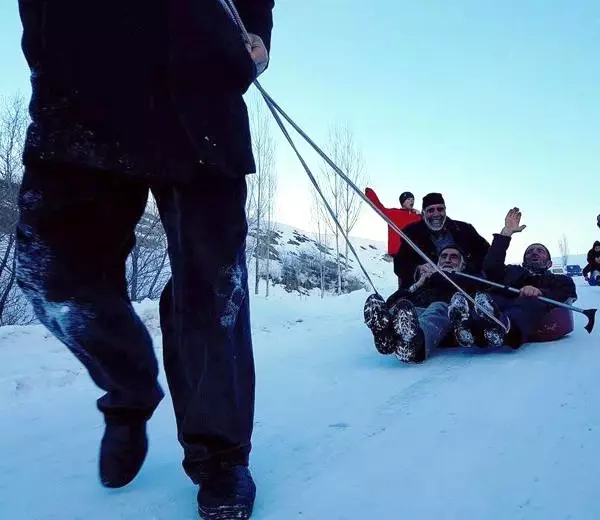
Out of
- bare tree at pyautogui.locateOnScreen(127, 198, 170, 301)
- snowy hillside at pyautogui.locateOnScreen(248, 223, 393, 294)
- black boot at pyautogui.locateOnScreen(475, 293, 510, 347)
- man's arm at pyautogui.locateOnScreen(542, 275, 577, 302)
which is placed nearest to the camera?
black boot at pyautogui.locateOnScreen(475, 293, 510, 347)

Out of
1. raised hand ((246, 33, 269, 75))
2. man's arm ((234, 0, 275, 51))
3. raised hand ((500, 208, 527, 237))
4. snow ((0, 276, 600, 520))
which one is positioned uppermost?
man's arm ((234, 0, 275, 51))

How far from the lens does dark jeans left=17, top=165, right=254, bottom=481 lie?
0.95 meters

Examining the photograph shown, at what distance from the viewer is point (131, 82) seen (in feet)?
2.98

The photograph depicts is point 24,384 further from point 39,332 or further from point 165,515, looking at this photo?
point 165,515

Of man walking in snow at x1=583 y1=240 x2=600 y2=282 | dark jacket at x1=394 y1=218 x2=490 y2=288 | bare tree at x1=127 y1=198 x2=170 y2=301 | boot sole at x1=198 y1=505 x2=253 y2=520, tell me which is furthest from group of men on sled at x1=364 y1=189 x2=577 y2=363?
bare tree at x1=127 y1=198 x2=170 y2=301

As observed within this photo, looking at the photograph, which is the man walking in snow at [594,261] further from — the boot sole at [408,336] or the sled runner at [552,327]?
the boot sole at [408,336]

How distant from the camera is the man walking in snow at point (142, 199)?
890mm

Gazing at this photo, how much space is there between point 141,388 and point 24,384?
1.59 m

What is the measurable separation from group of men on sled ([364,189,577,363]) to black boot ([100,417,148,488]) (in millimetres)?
1475

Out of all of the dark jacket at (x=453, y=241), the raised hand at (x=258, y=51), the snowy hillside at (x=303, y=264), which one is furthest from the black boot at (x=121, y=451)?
the snowy hillside at (x=303, y=264)

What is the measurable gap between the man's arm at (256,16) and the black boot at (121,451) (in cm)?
90

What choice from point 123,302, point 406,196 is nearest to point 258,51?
point 123,302

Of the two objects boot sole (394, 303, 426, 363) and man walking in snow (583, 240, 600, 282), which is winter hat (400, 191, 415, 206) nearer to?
boot sole (394, 303, 426, 363)

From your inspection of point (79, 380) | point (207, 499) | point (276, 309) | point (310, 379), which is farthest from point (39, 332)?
point (207, 499)
